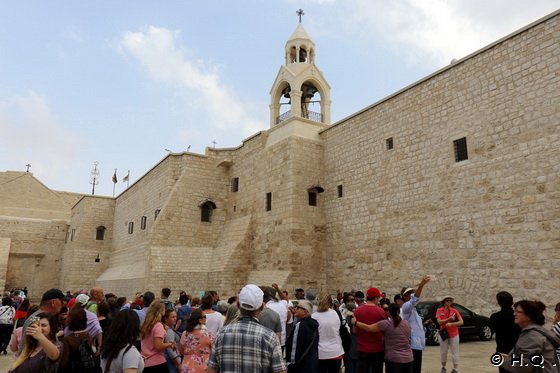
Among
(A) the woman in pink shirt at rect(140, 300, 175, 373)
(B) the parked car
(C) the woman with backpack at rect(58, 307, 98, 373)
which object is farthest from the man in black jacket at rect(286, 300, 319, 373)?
(B) the parked car

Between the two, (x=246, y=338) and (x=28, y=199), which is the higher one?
(x=28, y=199)

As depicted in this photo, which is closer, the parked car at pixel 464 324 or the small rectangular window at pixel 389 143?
the parked car at pixel 464 324

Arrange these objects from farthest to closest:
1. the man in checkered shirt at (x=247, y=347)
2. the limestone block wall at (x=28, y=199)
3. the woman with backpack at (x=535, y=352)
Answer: the limestone block wall at (x=28, y=199)
the woman with backpack at (x=535, y=352)
the man in checkered shirt at (x=247, y=347)

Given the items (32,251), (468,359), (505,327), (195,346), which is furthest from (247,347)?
(32,251)

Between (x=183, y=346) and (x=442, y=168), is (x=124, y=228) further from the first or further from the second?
(x=183, y=346)

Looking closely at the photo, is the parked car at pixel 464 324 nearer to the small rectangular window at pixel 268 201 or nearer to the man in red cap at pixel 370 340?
the man in red cap at pixel 370 340

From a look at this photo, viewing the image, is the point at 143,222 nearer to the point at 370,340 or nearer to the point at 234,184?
the point at 234,184

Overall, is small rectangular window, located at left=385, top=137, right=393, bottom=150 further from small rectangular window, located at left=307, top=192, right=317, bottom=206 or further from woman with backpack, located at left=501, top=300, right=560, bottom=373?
woman with backpack, located at left=501, top=300, right=560, bottom=373

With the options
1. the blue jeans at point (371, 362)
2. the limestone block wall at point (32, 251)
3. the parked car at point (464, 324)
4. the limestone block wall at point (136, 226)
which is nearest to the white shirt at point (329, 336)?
the blue jeans at point (371, 362)

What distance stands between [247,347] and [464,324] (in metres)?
8.22

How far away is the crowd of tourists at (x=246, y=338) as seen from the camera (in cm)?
268

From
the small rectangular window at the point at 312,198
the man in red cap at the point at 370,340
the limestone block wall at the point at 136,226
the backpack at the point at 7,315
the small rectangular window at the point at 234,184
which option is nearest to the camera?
the man in red cap at the point at 370,340

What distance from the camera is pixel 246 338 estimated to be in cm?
260

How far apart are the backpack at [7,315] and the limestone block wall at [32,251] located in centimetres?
2271
